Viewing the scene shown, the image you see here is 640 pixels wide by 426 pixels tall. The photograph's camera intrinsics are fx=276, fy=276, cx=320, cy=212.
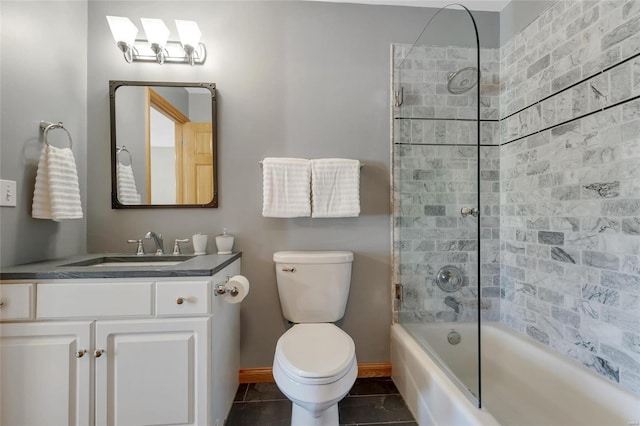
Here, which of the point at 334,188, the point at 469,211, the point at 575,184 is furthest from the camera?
the point at 334,188

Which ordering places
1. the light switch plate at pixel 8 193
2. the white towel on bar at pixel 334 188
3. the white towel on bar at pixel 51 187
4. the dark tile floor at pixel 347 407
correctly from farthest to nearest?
the white towel on bar at pixel 334 188 < the dark tile floor at pixel 347 407 < the white towel on bar at pixel 51 187 < the light switch plate at pixel 8 193

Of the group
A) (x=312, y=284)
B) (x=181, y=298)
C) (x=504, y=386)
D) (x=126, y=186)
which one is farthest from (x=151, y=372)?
(x=504, y=386)

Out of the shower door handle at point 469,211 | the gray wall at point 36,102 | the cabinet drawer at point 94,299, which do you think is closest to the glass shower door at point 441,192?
the shower door handle at point 469,211

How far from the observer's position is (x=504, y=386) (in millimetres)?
1349

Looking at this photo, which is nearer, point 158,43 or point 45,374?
point 45,374

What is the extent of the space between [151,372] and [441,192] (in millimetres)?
1483

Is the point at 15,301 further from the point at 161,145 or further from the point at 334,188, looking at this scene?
the point at 334,188

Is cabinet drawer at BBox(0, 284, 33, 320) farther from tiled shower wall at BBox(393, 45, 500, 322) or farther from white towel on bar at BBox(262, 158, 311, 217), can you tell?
tiled shower wall at BBox(393, 45, 500, 322)

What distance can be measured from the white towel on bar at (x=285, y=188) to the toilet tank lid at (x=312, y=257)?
22 cm

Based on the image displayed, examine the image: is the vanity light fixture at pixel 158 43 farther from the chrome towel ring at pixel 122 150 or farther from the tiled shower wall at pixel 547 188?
the tiled shower wall at pixel 547 188

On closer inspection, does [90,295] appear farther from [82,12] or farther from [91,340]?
[82,12]

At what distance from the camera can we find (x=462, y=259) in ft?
4.11

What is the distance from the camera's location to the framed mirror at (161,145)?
1.61 meters

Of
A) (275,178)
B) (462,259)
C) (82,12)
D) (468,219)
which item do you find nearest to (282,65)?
(275,178)
